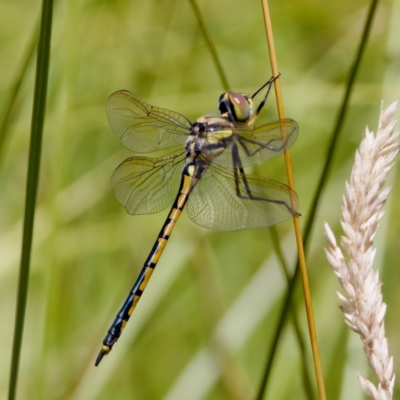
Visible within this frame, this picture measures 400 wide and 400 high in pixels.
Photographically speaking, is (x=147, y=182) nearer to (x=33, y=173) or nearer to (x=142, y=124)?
(x=142, y=124)

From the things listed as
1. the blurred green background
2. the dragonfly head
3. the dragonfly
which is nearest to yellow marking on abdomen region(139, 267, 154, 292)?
the dragonfly

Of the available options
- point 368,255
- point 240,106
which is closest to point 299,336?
point 368,255

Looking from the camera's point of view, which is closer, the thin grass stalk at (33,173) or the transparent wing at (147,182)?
the thin grass stalk at (33,173)

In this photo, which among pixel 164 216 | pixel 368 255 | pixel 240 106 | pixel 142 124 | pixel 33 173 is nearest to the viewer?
pixel 368 255

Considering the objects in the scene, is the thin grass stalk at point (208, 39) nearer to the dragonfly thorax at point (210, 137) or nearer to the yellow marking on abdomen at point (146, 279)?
the dragonfly thorax at point (210, 137)

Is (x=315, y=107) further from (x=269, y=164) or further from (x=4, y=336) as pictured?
(x=4, y=336)

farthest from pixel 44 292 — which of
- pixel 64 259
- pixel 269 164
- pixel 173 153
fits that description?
pixel 269 164

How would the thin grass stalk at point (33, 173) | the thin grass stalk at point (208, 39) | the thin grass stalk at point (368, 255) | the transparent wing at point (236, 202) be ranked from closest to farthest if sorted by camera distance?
the thin grass stalk at point (368, 255)
the thin grass stalk at point (33, 173)
the transparent wing at point (236, 202)
the thin grass stalk at point (208, 39)

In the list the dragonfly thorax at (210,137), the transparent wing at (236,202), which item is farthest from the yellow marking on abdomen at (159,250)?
the dragonfly thorax at (210,137)
